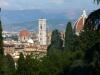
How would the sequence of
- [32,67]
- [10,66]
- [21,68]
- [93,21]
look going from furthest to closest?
1. [10,66]
2. [32,67]
3. [21,68]
4. [93,21]

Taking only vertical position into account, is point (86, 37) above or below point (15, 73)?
above

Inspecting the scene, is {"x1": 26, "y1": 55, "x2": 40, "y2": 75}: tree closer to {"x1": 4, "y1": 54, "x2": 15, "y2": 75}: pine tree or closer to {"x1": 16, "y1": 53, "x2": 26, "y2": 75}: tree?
{"x1": 16, "y1": 53, "x2": 26, "y2": 75}: tree

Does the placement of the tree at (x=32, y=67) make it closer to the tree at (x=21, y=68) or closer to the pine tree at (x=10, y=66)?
the tree at (x=21, y=68)

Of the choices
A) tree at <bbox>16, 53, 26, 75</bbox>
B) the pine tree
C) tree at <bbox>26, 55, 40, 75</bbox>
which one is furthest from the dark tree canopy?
tree at <bbox>16, 53, 26, 75</bbox>

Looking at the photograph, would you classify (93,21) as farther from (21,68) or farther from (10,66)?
(10,66)

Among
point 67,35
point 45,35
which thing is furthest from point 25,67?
point 45,35

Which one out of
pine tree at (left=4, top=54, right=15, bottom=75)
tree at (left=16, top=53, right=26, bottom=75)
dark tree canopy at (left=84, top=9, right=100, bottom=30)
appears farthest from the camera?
tree at (left=16, top=53, right=26, bottom=75)

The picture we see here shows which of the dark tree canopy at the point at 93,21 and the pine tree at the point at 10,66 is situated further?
the pine tree at the point at 10,66

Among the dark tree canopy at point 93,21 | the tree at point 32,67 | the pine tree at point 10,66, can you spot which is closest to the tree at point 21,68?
the tree at point 32,67

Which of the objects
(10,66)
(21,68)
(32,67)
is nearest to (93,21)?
(21,68)

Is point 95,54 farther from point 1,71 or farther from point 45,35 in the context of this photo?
point 45,35

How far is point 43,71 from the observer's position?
33688 millimetres

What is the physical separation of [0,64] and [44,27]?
140 m

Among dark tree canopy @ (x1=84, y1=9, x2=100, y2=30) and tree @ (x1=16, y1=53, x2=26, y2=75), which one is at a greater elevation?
dark tree canopy @ (x1=84, y1=9, x2=100, y2=30)
